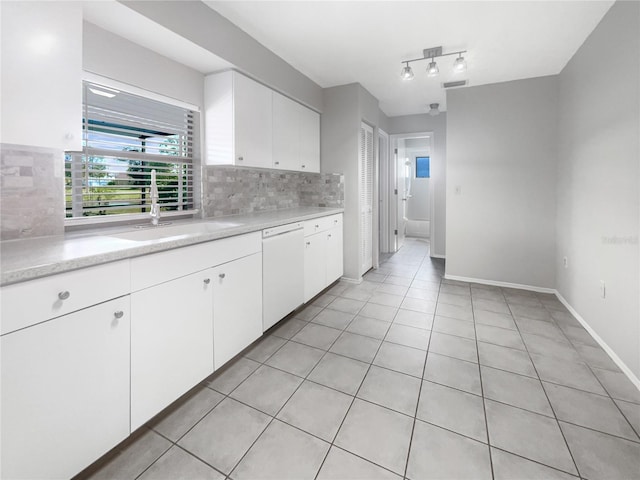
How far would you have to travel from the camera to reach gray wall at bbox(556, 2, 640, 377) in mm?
1943

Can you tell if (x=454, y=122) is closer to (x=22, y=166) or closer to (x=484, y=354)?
(x=484, y=354)

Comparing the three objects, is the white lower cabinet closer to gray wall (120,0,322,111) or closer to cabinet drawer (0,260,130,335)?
gray wall (120,0,322,111)

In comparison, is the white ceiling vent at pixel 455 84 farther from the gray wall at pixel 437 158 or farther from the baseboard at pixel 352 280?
the baseboard at pixel 352 280

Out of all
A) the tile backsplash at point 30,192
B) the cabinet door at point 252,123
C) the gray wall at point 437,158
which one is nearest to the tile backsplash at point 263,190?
the cabinet door at point 252,123

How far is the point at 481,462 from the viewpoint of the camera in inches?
53.0

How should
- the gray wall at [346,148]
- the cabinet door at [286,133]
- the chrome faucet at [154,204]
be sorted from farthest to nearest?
the gray wall at [346,148]
the cabinet door at [286,133]
the chrome faucet at [154,204]

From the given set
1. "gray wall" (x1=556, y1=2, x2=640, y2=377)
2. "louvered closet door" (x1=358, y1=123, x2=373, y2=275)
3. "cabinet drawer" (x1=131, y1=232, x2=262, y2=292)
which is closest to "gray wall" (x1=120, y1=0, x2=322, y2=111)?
"louvered closet door" (x1=358, y1=123, x2=373, y2=275)

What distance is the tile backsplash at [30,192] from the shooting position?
Result: 1476 millimetres

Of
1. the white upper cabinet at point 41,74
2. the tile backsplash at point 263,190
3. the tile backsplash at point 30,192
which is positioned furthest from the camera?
the tile backsplash at point 263,190

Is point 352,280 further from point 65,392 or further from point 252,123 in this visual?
point 65,392

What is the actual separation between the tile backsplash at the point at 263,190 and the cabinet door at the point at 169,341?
3.68ft

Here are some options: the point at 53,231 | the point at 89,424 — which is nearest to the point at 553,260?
the point at 89,424

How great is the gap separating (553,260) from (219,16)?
13.5ft

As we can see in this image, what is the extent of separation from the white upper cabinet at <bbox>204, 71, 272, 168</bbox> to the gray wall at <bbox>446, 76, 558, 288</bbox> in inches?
103
